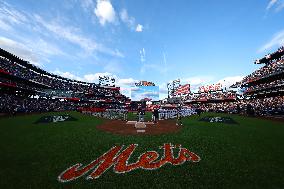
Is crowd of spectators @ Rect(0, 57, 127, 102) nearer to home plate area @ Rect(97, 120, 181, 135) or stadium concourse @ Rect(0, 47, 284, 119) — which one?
stadium concourse @ Rect(0, 47, 284, 119)

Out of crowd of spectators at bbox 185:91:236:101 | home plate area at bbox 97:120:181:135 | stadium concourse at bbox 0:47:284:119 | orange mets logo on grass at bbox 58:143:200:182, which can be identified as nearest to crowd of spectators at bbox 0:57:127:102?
stadium concourse at bbox 0:47:284:119

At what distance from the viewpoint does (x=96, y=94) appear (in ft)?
242

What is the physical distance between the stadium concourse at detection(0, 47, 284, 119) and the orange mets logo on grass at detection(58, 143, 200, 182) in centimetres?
1907

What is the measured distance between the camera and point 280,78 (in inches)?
1640

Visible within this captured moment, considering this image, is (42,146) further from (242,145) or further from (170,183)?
(242,145)

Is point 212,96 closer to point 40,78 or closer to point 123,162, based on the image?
point 40,78

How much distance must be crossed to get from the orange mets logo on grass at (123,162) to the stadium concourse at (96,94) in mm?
19069

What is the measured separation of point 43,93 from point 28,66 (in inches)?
313

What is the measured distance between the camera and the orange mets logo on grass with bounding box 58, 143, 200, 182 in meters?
6.38

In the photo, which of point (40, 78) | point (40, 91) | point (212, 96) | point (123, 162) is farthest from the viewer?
point (212, 96)

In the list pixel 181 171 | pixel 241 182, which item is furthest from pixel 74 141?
pixel 241 182

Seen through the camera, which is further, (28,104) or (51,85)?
(51,85)

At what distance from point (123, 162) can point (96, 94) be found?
6834cm

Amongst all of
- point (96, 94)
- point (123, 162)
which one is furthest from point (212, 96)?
point (123, 162)
